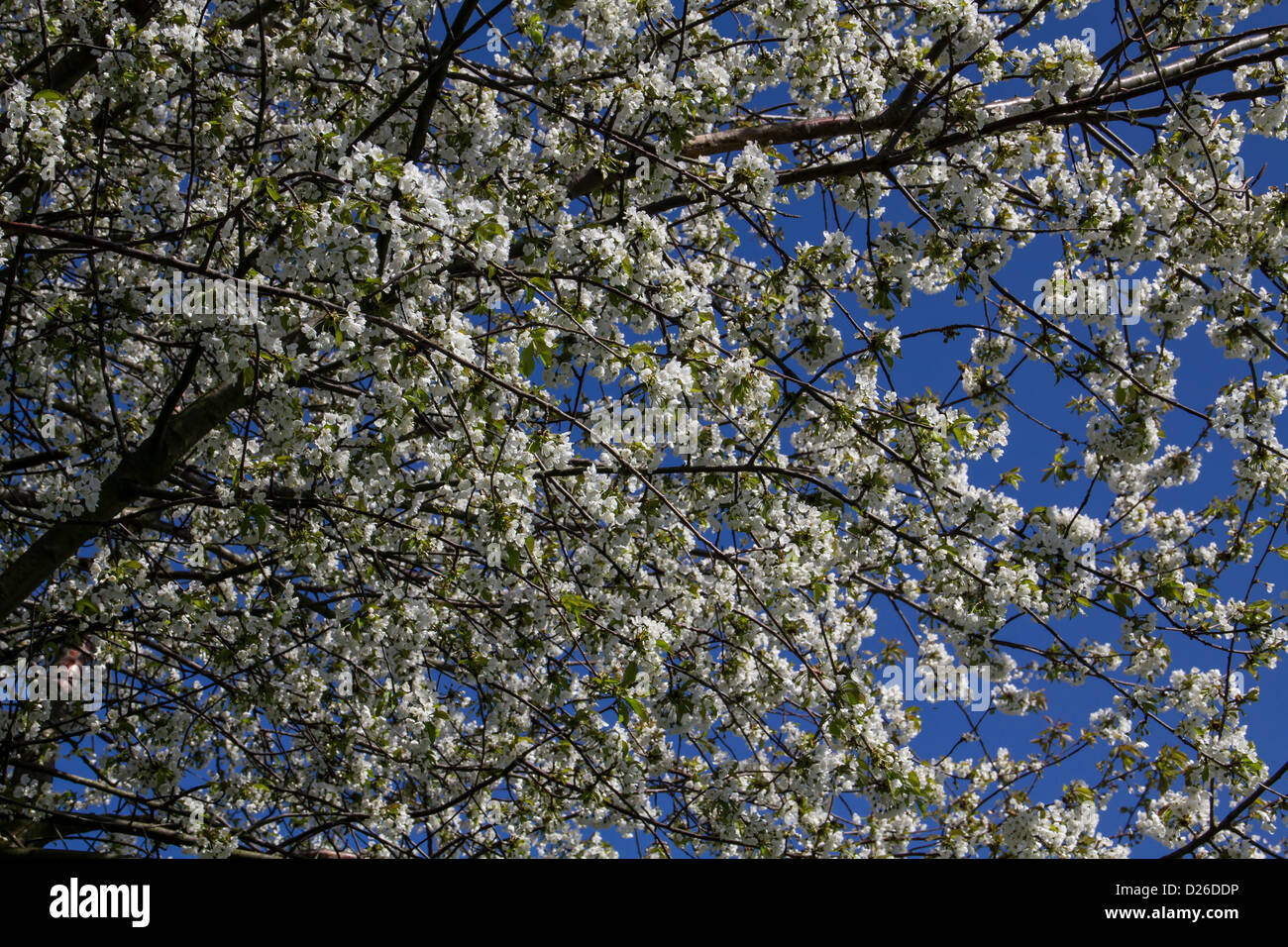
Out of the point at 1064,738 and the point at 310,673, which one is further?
the point at 1064,738

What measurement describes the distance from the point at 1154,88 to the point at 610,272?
255 centimetres

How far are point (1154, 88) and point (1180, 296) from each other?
94 centimetres

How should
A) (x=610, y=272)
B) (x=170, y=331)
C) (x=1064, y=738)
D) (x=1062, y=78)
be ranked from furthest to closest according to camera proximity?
1. (x=1064, y=738)
2. (x=170, y=331)
3. (x=1062, y=78)
4. (x=610, y=272)

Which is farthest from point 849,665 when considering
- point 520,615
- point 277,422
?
point 277,422

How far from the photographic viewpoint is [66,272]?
19.5 feet

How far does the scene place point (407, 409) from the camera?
3586mm

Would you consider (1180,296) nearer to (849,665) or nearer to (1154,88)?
(1154,88)

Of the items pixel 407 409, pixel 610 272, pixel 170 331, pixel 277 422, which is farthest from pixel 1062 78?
pixel 170 331

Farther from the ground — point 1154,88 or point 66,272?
point 66,272

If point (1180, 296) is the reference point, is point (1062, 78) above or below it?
above

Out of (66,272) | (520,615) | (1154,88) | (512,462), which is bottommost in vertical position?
(520,615)

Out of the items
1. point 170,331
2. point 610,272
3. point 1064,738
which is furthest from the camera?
point 1064,738
